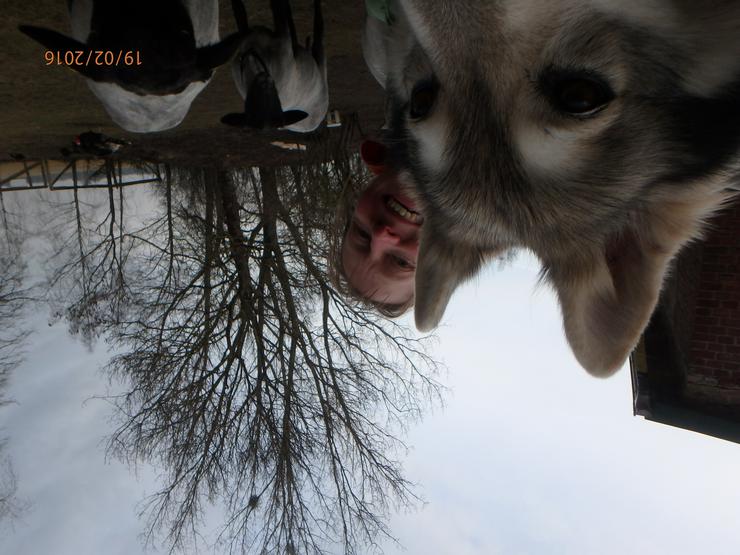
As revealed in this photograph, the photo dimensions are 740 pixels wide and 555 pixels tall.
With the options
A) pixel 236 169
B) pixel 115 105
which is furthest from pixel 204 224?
pixel 115 105

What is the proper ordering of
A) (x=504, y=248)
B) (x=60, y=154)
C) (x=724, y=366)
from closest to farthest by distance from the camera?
(x=504, y=248)
(x=724, y=366)
(x=60, y=154)

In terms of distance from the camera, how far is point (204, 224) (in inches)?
374

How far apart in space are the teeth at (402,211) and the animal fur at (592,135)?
123 centimetres

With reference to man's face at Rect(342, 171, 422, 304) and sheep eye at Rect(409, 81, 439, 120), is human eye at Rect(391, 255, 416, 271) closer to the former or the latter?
man's face at Rect(342, 171, 422, 304)

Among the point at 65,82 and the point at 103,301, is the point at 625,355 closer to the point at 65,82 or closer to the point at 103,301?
the point at 65,82

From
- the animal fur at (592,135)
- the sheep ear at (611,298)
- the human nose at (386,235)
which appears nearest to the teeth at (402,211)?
the human nose at (386,235)

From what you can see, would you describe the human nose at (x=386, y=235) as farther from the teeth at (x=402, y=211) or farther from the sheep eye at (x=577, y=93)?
the sheep eye at (x=577, y=93)

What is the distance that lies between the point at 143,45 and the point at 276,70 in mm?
2159

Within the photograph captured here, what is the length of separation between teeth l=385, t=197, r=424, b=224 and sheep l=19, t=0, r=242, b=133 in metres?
1.75

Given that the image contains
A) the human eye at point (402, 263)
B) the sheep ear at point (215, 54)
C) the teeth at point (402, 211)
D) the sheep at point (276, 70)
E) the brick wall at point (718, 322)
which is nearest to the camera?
the teeth at point (402, 211)

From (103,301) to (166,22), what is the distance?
7923 mm

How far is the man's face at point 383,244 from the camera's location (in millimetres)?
2768

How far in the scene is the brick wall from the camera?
4.18 meters
